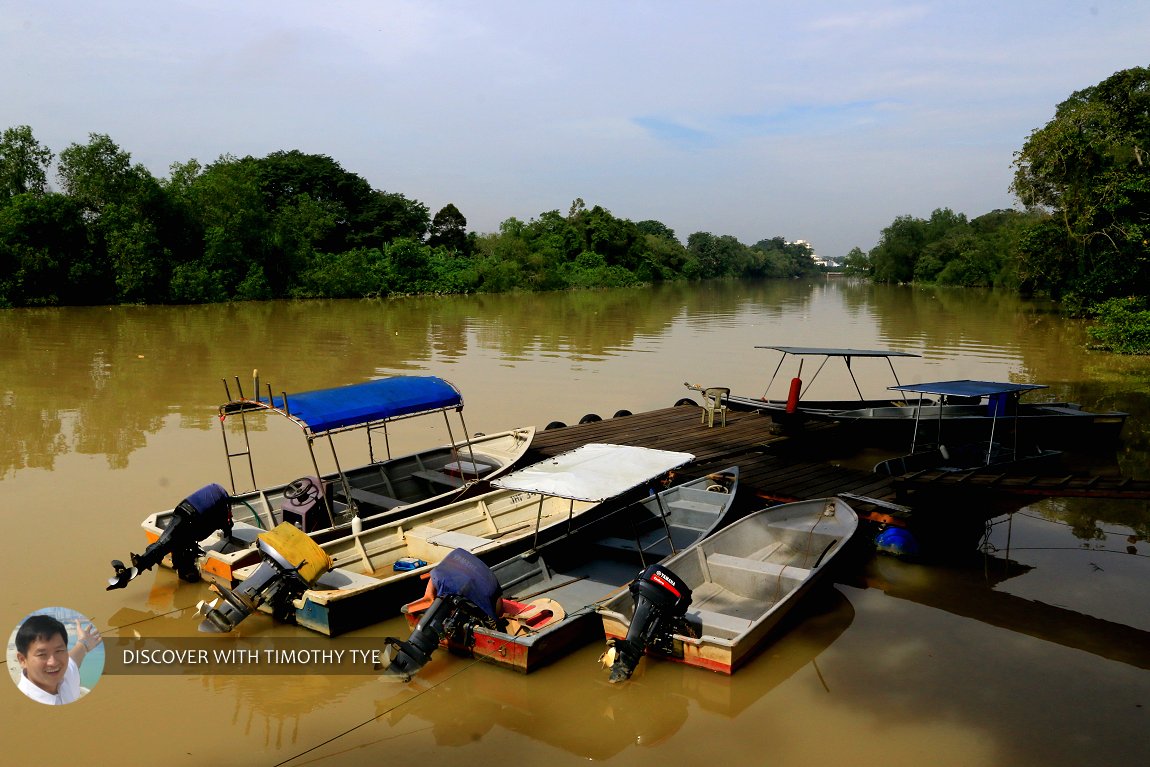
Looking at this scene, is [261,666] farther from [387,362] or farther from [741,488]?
[387,362]

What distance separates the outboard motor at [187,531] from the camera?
7484 mm

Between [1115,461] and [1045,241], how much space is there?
27787 millimetres

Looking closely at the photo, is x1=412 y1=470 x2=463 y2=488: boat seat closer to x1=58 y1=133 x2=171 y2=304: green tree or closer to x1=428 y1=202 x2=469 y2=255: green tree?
x1=58 y1=133 x2=171 y2=304: green tree

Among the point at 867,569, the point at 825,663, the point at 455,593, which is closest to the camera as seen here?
the point at 455,593

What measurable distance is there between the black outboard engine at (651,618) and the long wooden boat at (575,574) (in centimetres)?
65

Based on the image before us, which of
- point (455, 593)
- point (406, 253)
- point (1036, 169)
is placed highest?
point (1036, 169)

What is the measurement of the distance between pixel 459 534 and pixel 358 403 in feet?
6.50

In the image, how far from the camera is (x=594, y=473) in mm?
7801

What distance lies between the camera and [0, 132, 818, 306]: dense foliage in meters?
39.5

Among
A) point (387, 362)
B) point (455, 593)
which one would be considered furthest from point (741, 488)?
point (387, 362)

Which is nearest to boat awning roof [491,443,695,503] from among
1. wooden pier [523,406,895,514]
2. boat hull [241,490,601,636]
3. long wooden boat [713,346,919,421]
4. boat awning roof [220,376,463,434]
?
boat hull [241,490,601,636]

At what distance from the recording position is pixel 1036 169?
34.0 m

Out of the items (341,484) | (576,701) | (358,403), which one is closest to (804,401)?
(341,484)

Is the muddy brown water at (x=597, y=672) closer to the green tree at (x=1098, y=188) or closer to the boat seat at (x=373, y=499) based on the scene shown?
the boat seat at (x=373, y=499)
